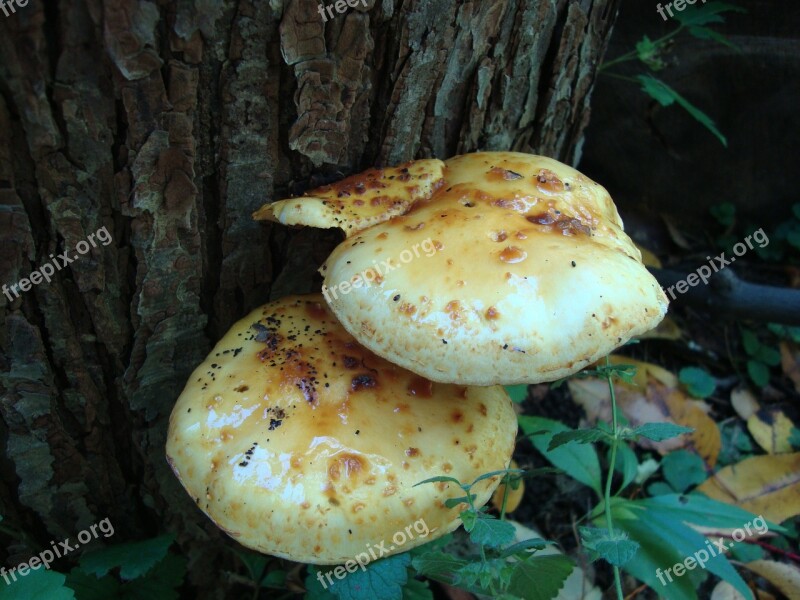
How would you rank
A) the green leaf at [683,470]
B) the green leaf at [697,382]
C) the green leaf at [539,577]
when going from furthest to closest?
the green leaf at [697,382], the green leaf at [683,470], the green leaf at [539,577]

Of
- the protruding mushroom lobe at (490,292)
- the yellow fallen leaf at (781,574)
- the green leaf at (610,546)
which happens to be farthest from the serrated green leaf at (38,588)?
the yellow fallen leaf at (781,574)

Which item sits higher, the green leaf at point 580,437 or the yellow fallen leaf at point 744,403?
the green leaf at point 580,437

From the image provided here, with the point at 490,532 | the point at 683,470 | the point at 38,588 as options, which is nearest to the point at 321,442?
the point at 490,532

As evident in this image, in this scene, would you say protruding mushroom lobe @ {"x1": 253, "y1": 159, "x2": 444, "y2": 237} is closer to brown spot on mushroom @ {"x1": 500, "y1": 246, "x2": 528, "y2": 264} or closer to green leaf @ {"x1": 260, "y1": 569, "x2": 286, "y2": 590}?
brown spot on mushroom @ {"x1": 500, "y1": 246, "x2": 528, "y2": 264}

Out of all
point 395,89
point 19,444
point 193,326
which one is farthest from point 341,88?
point 19,444

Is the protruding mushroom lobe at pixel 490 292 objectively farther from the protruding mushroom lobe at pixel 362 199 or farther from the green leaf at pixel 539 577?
the green leaf at pixel 539 577

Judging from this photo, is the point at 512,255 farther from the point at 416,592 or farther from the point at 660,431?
the point at 416,592

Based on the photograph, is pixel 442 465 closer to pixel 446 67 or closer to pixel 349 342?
pixel 349 342
